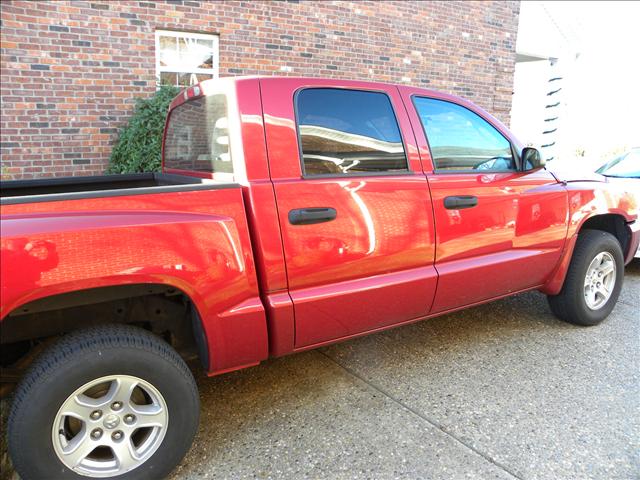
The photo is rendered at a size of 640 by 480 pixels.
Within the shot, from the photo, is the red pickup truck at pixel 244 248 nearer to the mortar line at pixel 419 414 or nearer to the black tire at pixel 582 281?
the black tire at pixel 582 281

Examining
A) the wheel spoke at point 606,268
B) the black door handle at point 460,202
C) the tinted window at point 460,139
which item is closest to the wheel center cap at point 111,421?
the black door handle at point 460,202

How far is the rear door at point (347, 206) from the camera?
2447 millimetres

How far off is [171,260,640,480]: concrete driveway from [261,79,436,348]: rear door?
0.46m

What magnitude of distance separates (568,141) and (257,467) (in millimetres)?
19413

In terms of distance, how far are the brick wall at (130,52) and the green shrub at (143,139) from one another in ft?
1.04

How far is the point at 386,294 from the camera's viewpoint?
8.99 ft

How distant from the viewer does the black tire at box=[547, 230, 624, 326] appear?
3.71m

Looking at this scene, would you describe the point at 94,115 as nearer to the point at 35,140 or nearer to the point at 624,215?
the point at 35,140

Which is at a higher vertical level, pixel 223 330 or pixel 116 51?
pixel 116 51

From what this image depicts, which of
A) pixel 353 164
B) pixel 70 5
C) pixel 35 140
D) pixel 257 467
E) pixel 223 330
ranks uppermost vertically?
pixel 70 5

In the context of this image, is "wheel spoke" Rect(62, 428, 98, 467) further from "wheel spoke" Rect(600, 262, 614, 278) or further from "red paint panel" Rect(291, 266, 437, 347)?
"wheel spoke" Rect(600, 262, 614, 278)

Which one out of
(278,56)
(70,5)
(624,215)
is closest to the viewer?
(624,215)

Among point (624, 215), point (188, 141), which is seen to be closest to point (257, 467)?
point (188, 141)

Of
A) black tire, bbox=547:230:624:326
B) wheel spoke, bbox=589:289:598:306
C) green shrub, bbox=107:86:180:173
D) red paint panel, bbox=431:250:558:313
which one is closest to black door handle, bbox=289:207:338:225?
red paint panel, bbox=431:250:558:313
